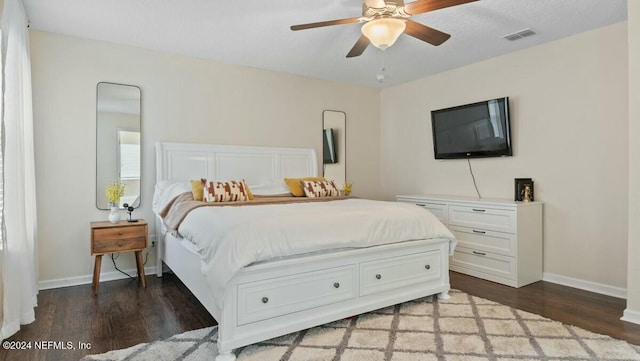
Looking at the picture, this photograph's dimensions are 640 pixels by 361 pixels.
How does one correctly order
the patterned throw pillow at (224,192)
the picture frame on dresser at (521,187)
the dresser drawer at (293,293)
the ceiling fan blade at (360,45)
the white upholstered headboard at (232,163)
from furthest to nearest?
the white upholstered headboard at (232,163)
the picture frame on dresser at (521,187)
the patterned throw pillow at (224,192)
the ceiling fan blade at (360,45)
the dresser drawer at (293,293)

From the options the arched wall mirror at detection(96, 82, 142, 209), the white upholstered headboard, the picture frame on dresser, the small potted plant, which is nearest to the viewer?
the small potted plant

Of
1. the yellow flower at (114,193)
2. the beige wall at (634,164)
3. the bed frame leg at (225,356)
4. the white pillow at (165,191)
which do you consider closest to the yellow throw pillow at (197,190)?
the white pillow at (165,191)

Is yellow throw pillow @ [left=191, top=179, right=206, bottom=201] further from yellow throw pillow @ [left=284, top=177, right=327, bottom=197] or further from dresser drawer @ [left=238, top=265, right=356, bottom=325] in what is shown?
dresser drawer @ [left=238, top=265, right=356, bottom=325]

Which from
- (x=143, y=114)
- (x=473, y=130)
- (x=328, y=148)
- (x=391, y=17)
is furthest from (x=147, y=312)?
(x=473, y=130)

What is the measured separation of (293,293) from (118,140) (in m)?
2.73

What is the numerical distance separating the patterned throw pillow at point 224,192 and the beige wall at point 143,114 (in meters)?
0.99

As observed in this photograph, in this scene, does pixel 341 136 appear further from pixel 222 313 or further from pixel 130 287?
pixel 222 313

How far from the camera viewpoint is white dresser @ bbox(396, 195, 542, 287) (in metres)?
3.65

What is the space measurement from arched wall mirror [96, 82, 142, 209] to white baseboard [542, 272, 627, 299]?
14.7 ft

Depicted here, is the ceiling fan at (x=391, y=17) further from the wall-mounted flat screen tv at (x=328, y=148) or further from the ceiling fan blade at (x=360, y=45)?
the wall-mounted flat screen tv at (x=328, y=148)

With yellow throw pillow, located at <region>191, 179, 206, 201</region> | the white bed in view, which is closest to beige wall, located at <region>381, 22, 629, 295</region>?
the white bed

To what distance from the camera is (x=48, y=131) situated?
355 centimetres

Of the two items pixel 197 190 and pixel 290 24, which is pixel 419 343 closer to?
pixel 197 190

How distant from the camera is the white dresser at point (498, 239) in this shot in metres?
3.65
